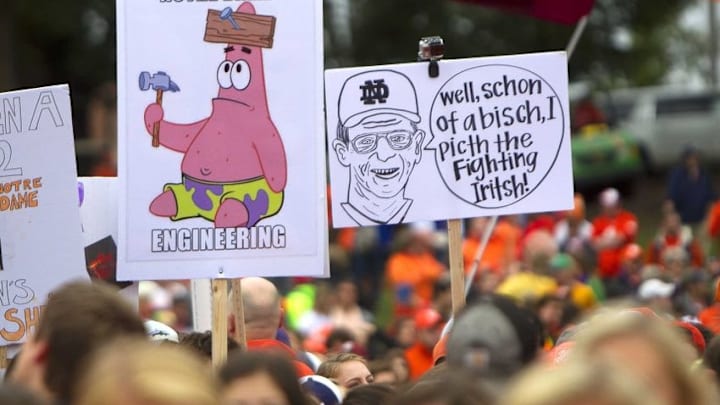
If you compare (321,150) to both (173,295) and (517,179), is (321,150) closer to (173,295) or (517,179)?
(517,179)

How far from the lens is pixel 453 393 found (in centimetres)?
347

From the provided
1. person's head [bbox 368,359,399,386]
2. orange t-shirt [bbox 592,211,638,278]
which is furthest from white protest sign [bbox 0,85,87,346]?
orange t-shirt [bbox 592,211,638,278]

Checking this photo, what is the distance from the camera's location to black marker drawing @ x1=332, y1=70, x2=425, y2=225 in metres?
6.50

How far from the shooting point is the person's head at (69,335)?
151 inches

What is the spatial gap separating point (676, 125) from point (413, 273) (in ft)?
45.6

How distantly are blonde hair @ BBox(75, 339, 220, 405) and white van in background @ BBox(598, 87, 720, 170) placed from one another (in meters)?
26.5

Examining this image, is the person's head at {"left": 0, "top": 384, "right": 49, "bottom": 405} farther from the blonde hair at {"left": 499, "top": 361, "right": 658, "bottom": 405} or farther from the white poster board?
the white poster board

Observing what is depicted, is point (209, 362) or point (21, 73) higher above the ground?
point (21, 73)

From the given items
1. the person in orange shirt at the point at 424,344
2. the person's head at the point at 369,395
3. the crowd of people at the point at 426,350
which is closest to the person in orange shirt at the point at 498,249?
the crowd of people at the point at 426,350

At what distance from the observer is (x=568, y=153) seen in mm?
6578

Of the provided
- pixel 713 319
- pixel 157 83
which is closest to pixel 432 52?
pixel 157 83

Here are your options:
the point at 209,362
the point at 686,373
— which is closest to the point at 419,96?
the point at 209,362

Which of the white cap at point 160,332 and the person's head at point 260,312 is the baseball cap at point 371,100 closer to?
the person's head at point 260,312

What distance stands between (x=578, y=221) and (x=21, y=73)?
34.8ft
